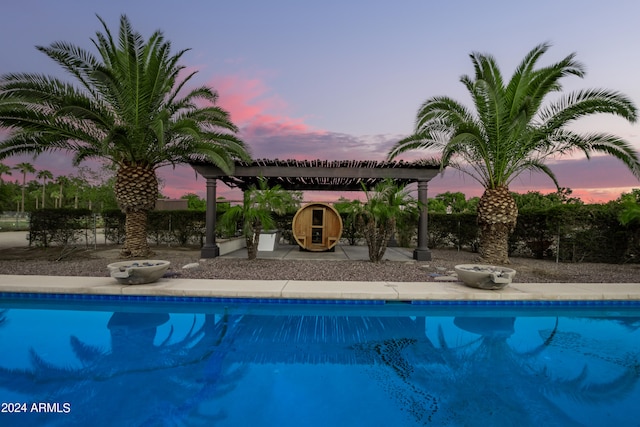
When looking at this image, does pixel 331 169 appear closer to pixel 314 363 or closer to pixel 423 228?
pixel 423 228

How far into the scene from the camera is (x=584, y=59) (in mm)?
8633

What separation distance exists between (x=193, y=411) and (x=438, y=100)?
9.73m

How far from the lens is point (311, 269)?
885 cm

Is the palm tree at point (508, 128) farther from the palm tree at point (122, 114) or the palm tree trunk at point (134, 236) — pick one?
the palm tree trunk at point (134, 236)

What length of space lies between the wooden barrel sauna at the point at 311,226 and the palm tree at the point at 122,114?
349cm

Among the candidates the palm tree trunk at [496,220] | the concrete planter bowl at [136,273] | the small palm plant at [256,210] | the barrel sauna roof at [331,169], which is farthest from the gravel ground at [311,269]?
the barrel sauna roof at [331,169]

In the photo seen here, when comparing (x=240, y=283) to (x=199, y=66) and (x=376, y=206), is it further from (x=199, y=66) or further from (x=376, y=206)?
(x=199, y=66)

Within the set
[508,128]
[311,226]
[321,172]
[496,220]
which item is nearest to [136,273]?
[321,172]

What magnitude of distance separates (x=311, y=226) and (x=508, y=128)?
711cm

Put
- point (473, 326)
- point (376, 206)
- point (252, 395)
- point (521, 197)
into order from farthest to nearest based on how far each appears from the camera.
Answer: point (521, 197) < point (376, 206) < point (473, 326) < point (252, 395)

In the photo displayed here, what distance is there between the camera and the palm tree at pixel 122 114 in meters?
8.88

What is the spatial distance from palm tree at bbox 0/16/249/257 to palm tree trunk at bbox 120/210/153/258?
28mm

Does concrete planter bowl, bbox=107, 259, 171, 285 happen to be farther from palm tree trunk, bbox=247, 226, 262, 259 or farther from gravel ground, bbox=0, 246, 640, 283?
palm tree trunk, bbox=247, 226, 262, 259

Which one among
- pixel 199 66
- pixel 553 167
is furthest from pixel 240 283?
pixel 553 167
